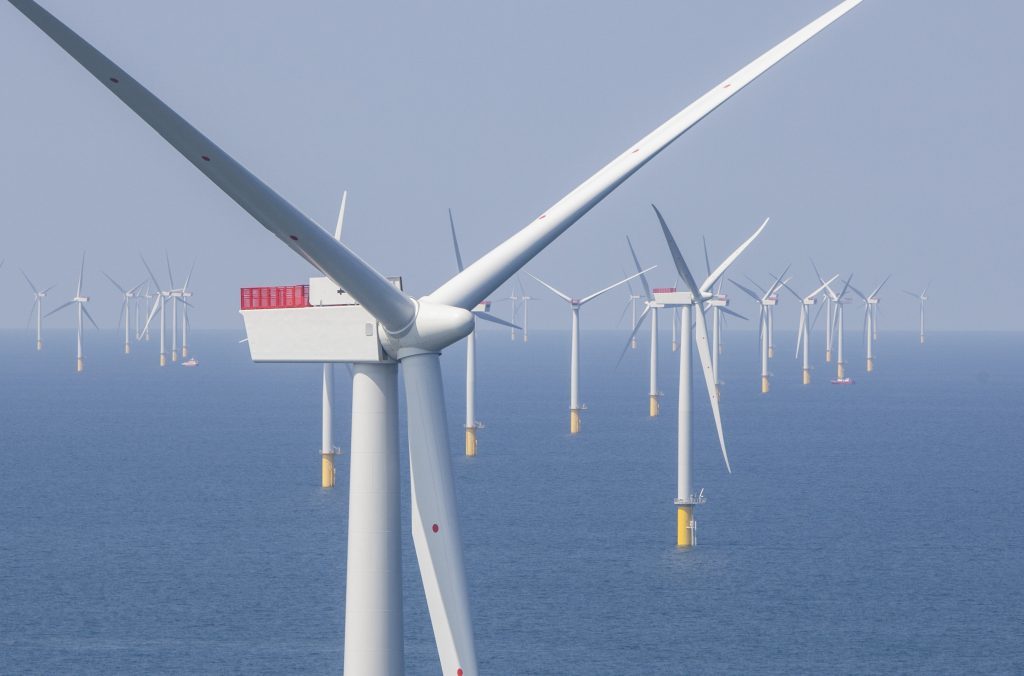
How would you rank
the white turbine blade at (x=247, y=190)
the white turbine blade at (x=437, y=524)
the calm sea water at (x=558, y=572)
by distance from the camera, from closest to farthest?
the white turbine blade at (x=247, y=190), the white turbine blade at (x=437, y=524), the calm sea water at (x=558, y=572)

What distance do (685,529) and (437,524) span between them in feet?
271

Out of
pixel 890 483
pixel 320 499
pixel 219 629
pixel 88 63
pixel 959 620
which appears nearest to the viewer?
pixel 88 63

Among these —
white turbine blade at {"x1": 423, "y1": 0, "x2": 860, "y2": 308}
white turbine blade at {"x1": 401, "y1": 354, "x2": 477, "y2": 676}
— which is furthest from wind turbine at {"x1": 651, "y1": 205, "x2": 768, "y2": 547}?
white turbine blade at {"x1": 401, "y1": 354, "x2": 477, "y2": 676}

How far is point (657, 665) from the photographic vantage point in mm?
80750

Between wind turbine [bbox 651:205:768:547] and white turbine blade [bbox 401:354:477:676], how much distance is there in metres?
52.2

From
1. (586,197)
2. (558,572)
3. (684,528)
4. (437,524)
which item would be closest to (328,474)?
(684,528)

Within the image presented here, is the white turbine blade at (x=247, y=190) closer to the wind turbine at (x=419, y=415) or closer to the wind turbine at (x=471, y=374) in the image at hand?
the wind turbine at (x=419, y=415)

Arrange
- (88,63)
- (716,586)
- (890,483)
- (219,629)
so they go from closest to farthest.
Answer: (88,63), (219,629), (716,586), (890,483)

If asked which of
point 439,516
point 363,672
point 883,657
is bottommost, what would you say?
point 883,657

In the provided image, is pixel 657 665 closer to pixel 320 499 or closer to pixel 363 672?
pixel 363 672

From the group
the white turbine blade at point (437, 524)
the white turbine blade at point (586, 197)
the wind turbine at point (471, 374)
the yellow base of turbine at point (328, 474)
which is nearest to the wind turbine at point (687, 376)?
the wind turbine at point (471, 374)

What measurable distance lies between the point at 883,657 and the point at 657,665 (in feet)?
43.0

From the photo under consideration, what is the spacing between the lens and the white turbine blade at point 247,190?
27922 mm

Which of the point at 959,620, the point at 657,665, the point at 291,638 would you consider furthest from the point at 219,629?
the point at 959,620
